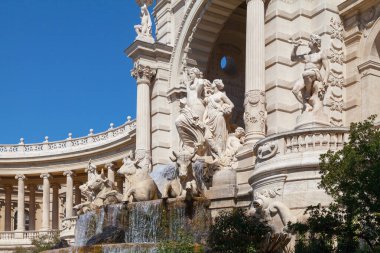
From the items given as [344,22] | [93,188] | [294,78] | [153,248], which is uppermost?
[344,22]

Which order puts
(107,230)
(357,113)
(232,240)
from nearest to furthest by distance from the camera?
(232,240)
(107,230)
(357,113)

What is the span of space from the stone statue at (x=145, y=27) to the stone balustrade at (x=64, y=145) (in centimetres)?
1586

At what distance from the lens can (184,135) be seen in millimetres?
29828

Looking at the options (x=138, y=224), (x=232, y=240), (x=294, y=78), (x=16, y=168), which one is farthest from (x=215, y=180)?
(x=16, y=168)

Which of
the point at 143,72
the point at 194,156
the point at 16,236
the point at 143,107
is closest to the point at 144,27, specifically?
the point at 143,72

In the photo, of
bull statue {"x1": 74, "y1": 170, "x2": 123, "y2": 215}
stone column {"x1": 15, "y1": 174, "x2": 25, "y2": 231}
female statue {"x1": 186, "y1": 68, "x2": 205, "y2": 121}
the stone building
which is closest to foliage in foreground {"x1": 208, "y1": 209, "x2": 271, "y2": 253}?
the stone building

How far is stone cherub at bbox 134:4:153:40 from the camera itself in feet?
125

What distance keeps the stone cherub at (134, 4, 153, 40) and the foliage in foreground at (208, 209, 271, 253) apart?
2134cm

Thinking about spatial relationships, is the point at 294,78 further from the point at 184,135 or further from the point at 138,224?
the point at 138,224

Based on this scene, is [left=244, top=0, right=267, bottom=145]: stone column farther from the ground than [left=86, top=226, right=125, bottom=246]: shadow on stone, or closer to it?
farther from the ground

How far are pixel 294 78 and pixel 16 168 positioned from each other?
37.1 m

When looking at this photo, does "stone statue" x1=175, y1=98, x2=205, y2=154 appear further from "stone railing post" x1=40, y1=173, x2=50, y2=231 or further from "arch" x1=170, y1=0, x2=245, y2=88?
"stone railing post" x1=40, y1=173, x2=50, y2=231

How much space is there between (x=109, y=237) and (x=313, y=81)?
866 cm

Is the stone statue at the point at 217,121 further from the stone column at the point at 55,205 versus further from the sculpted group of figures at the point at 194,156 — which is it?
the stone column at the point at 55,205
